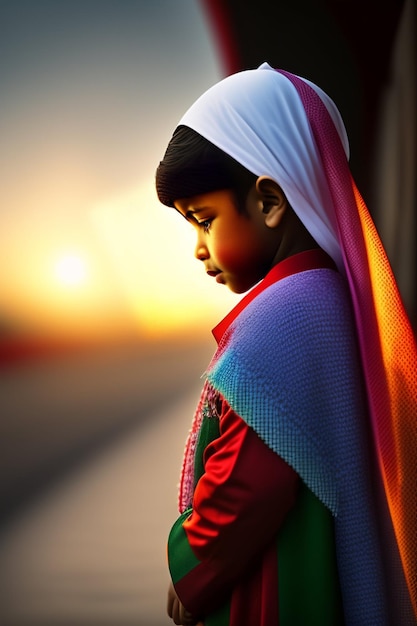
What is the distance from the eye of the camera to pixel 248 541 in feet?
3.02

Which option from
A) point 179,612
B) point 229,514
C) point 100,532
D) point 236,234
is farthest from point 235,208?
point 100,532

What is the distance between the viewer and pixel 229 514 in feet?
3.00

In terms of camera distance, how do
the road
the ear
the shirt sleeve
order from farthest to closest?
the road
the ear
the shirt sleeve

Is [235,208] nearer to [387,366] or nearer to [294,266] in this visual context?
[294,266]

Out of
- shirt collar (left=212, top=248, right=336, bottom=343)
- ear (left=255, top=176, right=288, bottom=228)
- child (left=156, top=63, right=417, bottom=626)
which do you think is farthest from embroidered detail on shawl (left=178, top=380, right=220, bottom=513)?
ear (left=255, top=176, right=288, bottom=228)

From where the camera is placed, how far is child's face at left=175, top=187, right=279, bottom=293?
3.37ft

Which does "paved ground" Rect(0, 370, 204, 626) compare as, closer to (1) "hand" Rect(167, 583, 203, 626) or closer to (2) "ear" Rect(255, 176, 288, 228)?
(1) "hand" Rect(167, 583, 203, 626)

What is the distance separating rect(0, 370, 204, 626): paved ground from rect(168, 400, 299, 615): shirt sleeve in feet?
2.21

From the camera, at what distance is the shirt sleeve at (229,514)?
91 cm

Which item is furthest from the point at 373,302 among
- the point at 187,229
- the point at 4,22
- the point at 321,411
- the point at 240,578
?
the point at 4,22

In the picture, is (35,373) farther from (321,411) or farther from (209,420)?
(321,411)

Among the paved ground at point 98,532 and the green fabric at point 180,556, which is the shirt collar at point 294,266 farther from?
the paved ground at point 98,532

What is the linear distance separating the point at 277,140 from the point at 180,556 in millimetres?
548

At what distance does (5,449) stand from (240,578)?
87 centimetres
